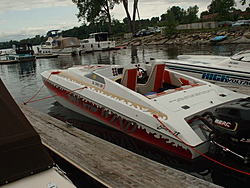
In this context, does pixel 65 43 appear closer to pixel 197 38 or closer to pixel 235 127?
pixel 197 38

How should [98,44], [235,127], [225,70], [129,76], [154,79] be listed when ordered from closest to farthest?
[235,127]
[129,76]
[154,79]
[225,70]
[98,44]

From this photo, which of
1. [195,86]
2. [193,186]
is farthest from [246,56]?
[193,186]

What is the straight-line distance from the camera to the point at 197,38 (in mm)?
35375

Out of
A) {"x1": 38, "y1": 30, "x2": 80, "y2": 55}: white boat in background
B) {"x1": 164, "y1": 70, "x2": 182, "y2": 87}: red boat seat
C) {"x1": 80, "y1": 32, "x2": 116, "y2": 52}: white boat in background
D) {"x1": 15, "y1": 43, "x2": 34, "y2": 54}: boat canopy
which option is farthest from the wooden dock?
{"x1": 80, "y1": 32, "x2": 116, "y2": 52}: white boat in background

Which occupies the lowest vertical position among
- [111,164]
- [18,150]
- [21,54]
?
[111,164]

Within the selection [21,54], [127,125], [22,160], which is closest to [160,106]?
[127,125]

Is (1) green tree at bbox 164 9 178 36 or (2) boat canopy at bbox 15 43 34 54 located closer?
(2) boat canopy at bbox 15 43 34 54

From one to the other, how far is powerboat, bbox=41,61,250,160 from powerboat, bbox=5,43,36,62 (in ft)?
78.1

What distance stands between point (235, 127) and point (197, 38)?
33967 mm

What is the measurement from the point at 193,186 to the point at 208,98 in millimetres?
2547

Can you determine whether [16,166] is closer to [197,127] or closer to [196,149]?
[196,149]

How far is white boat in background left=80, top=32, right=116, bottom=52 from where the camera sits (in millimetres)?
36725

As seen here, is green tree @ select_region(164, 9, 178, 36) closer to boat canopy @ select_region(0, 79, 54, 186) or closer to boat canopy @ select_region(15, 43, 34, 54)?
boat canopy @ select_region(15, 43, 34, 54)

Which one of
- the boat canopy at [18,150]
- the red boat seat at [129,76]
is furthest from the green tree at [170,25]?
the boat canopy at [18,150]
